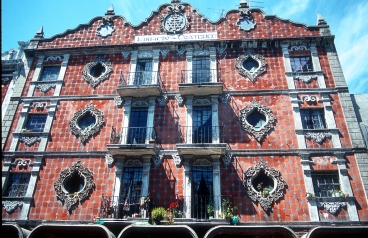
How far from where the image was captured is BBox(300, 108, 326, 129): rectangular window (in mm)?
16703

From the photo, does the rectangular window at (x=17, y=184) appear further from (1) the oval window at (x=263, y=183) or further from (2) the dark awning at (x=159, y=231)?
(1) the oval window at (x=263, y=183)

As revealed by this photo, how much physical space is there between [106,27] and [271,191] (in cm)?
1495

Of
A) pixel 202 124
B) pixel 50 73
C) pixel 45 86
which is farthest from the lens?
pixel 50 73

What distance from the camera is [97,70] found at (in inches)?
794

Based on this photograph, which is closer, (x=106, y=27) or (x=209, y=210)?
(x=209, y=210)

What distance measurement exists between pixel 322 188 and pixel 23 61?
19.2 meters

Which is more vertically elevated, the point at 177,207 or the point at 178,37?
the point at 178,37

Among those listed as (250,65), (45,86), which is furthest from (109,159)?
(250,65)

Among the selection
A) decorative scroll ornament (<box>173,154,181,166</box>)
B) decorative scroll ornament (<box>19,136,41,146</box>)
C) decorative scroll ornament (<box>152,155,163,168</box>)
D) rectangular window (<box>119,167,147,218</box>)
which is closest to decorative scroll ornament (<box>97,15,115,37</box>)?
decorative scroll ornament (<box>19,136,41,146</box>)

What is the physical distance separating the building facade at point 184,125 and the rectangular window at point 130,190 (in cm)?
6

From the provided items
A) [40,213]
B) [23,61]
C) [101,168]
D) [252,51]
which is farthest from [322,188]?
[23,61]

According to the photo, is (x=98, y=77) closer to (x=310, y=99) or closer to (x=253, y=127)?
(x=253, y=127)

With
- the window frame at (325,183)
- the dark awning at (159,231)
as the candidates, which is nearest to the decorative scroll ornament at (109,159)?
the dark awning at (159,231)

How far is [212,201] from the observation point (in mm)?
15148
